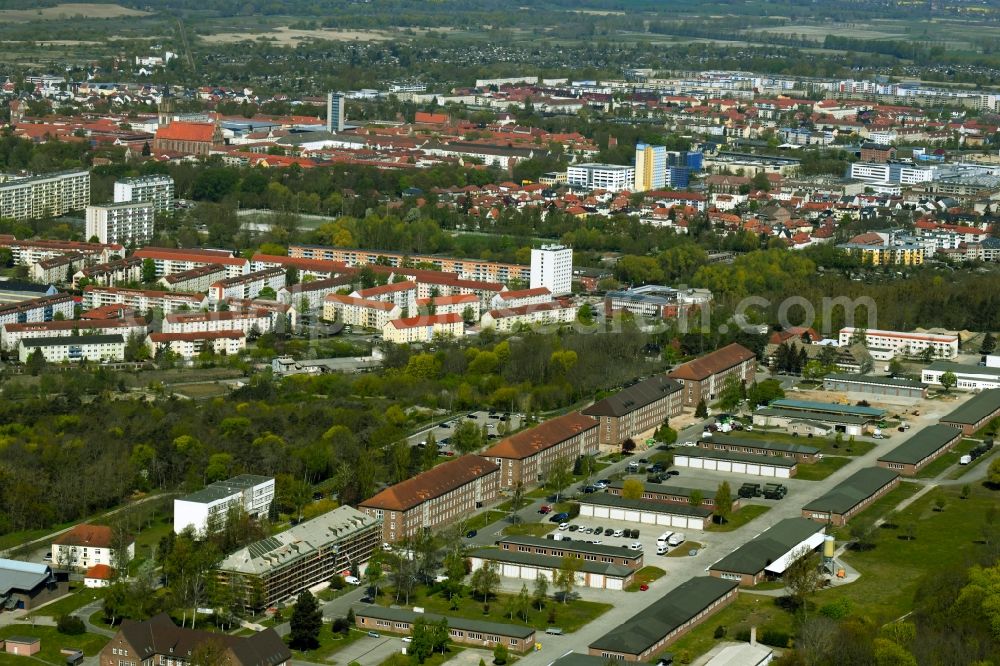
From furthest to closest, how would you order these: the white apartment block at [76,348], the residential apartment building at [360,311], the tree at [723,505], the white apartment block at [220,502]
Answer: the residential apartment building at [360,311] < the white apartment block at [76,348] < the tree at [723,505] < the white apartment block at [220,502]

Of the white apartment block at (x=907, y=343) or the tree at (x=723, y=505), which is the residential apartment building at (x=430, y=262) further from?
the tree at (x=723, y=505)

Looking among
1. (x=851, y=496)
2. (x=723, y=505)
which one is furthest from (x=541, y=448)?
(x=851, y=496)

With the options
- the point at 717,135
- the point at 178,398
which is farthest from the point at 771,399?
the point at 717,135

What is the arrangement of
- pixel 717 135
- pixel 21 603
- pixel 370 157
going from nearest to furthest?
pixel 21 603 < pixel 370 157 < pixel 717 135

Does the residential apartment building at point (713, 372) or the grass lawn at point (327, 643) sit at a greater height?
the residential apartment building at point (713, 372)

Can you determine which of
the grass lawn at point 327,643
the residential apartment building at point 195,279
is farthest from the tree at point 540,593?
the residential apartment building at point 195,279

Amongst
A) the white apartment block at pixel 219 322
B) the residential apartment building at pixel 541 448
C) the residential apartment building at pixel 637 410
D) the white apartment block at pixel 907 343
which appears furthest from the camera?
the white apartment block at pixel 907 343

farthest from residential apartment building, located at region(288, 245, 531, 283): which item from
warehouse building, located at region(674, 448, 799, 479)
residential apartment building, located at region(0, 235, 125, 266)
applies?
warehouse building, located at region(674, 448, 799, 479)

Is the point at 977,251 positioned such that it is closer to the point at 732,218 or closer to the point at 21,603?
the point at 732,218
